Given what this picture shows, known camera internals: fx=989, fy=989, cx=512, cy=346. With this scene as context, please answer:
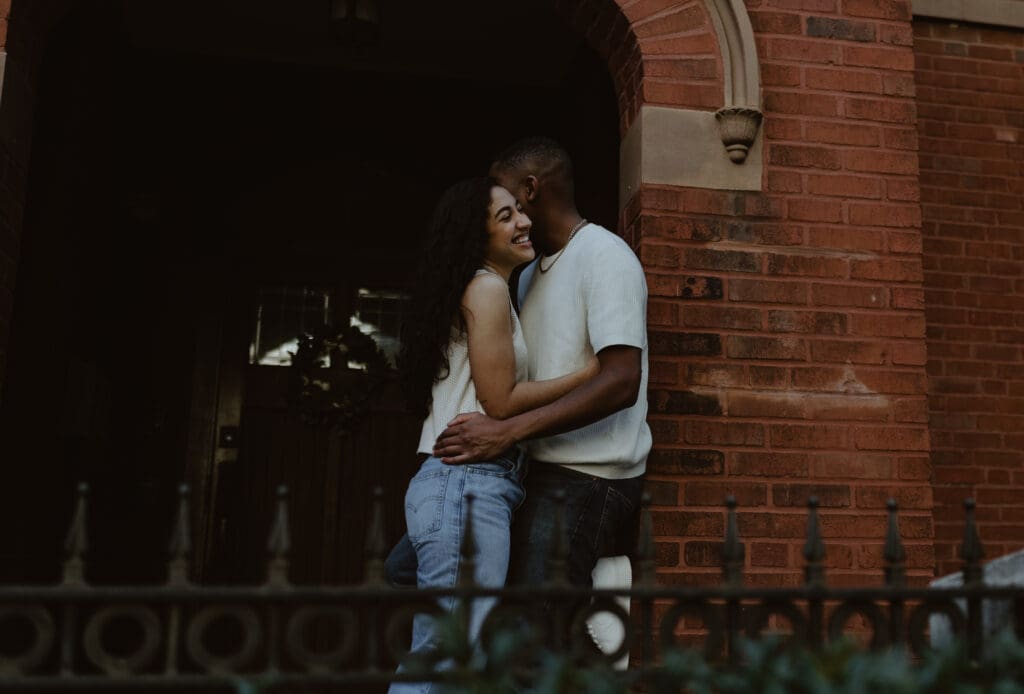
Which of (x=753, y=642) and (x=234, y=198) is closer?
(x=753, y=642)

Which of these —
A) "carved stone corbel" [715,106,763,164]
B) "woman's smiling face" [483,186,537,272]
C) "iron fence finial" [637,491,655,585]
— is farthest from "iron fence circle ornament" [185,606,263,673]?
"carved stone corbel" [715,106,763,164]

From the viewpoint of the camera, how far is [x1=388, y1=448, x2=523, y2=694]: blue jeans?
2525 mm

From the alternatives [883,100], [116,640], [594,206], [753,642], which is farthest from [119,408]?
[753,642]

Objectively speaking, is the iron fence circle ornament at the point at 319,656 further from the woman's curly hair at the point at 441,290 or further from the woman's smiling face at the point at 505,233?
the woman's smiling face at the point at 505,233

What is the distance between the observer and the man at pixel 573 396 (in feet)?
8.90

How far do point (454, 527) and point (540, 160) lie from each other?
1229mm

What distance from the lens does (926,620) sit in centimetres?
196

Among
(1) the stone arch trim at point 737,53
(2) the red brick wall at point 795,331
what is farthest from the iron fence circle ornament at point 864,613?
(1) the stone arch trim at point 737,53

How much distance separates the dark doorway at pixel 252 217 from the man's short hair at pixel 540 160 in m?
2.43

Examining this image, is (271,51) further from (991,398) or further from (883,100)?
(991,398)

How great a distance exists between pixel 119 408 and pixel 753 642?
4850 mm

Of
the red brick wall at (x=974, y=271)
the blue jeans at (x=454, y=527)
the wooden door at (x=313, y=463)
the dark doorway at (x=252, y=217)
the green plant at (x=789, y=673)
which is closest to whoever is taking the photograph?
the green plant at (x=789, y=673)

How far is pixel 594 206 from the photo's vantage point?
19.3 ft

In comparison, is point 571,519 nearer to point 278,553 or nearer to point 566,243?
point 566,243
